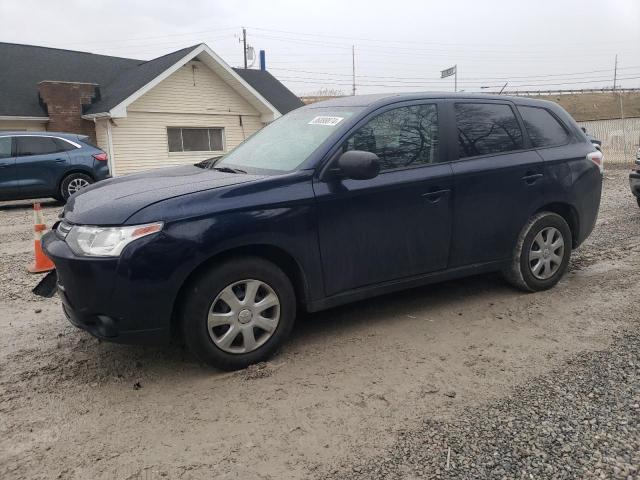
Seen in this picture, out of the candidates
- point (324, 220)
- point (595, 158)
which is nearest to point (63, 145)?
point (324, 220)

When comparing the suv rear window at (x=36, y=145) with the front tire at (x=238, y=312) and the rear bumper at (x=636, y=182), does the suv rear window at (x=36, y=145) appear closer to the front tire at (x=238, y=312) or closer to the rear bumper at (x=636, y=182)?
the front tire at (x=238, y=312)

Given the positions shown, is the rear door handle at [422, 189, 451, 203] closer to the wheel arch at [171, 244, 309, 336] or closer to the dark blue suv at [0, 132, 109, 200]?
the wheel arch at [171, 244, 309, 336]

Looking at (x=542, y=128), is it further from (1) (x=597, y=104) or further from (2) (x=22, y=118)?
(1) (x=597, y=104)

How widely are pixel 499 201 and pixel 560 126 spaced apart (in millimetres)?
1259

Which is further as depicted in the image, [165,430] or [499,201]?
[499,201]

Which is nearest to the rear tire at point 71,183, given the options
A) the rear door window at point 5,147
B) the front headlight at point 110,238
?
the rear door window at point 5,147

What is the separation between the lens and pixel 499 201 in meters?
4.55

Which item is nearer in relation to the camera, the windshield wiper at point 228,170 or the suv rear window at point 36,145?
the windshield wiper at point 228,170

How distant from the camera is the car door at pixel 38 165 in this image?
11328mm

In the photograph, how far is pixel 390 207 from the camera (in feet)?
13.1

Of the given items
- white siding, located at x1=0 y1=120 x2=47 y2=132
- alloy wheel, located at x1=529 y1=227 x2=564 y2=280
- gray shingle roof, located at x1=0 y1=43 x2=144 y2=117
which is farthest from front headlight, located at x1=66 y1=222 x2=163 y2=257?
gray shingle roof, located at x1=0 y1=43 x2=144 y2=117

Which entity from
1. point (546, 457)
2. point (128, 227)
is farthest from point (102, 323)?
point (546, 457)

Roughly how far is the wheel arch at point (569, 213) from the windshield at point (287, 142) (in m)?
2.20

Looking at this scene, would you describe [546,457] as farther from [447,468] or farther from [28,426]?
[28,426]
